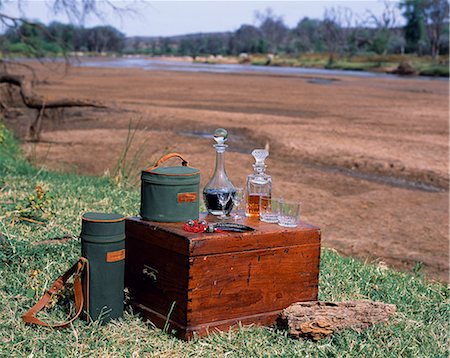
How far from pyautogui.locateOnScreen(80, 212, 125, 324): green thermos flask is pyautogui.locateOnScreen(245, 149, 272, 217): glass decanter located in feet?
3.05

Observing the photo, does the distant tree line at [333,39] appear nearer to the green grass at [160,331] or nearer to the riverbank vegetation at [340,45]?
the riverbank vegetation at [340,45]

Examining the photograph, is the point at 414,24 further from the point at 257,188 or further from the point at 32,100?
the point at 257,188

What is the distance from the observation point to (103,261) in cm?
450

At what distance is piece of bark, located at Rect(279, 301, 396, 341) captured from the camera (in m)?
4.54

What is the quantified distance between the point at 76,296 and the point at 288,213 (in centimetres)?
145

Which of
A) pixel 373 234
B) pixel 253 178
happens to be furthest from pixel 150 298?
pixel 373 234

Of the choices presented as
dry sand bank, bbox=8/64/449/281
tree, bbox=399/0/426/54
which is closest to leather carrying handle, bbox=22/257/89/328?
dry sand bank, bbox=8/64/449/281

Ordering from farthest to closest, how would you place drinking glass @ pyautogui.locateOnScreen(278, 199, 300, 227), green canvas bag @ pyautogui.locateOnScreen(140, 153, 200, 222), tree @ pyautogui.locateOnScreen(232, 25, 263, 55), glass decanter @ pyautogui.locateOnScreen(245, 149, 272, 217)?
1. tree @ pyautogui.locateOnScreen(232, 25, 263, 55)
2. glass decanter @ pyautogui.locateOnScreen(245, 149, 272, 217)
3. drinking glass @ pyautogui.locateOnScreen(278, 199, 300, 227)
4. green canvas bag @ pyautogui.locateOnScreen(140, 153, 200, 222)

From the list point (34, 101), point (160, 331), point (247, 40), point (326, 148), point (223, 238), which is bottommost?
point (326, 148)

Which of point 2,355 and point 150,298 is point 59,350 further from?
point 150,298

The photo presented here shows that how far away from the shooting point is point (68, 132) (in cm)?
1631

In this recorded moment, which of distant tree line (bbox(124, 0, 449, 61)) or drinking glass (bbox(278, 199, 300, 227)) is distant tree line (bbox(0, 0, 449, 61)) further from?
drinking glass (bbox(278, 199, 300, 227))

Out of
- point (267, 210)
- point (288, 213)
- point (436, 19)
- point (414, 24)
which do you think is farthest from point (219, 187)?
point (414, 24)

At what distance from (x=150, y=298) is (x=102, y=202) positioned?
2.82 metres
